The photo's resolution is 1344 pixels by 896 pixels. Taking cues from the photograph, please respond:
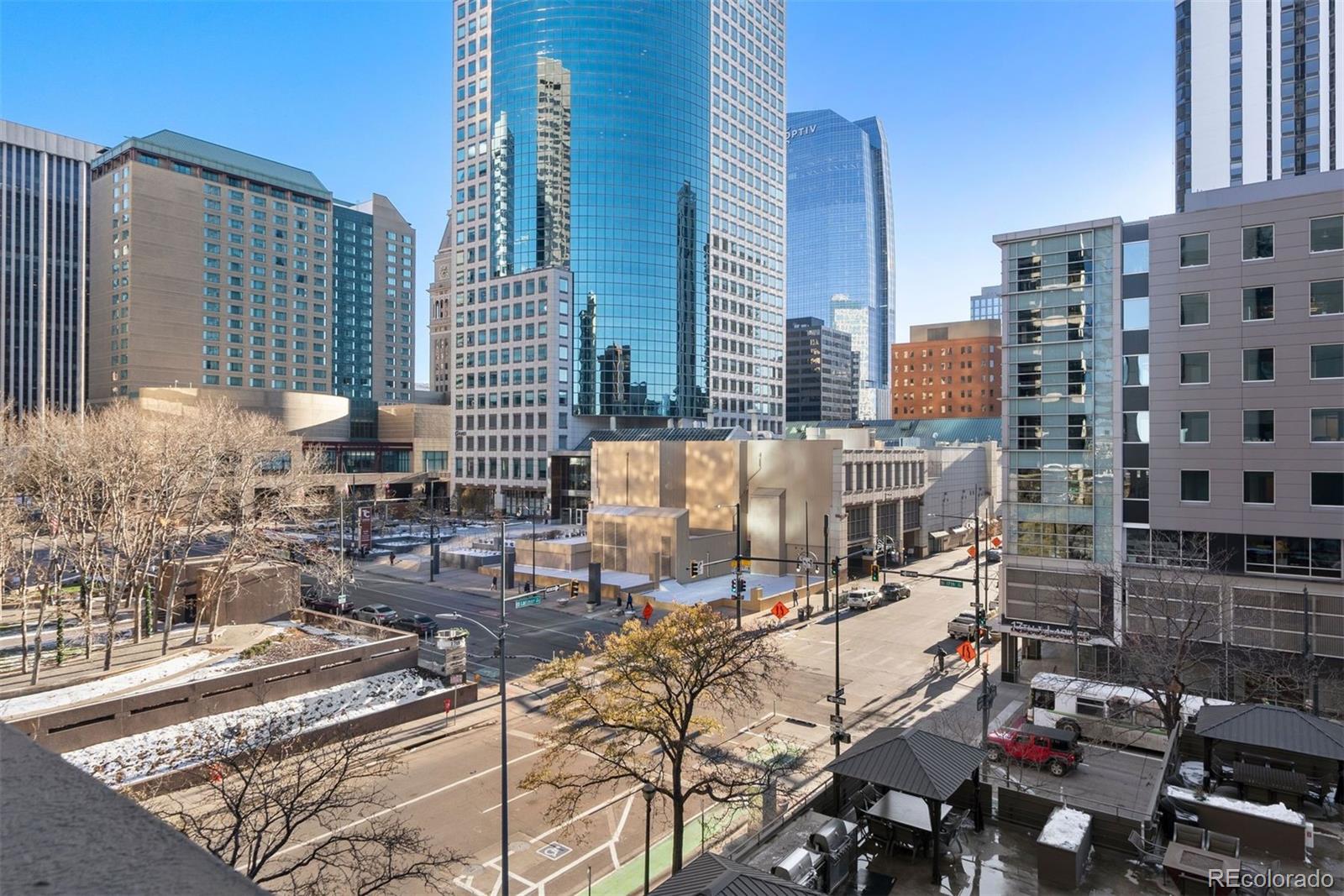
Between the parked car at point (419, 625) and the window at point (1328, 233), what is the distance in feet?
154

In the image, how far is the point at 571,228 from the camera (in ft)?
356

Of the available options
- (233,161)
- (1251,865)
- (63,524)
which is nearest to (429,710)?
(63,524)

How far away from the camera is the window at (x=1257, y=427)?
31.1 meters

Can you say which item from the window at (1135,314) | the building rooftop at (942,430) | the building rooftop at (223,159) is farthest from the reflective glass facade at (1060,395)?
the building rooftop at (223,159)

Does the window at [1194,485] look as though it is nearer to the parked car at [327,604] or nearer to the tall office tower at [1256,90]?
the parked car at [327,604]

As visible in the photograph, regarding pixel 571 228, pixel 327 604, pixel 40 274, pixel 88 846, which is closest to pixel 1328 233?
pixel 88 846

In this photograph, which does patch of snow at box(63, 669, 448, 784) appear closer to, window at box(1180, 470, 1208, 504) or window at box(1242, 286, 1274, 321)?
window at box(1180, 470, 1208, 504)

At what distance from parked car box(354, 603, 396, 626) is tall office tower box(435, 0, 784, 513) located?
2188 inches

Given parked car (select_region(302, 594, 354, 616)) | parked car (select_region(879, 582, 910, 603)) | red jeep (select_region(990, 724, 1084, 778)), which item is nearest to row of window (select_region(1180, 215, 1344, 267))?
red jeep (select_region(990, 724, 1084, 778))

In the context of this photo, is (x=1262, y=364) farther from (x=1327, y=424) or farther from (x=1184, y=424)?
(x=1184, y=424)

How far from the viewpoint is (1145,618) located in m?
32.3

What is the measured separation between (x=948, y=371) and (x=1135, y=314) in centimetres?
14578

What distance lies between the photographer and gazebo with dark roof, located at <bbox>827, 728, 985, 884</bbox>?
15.2m

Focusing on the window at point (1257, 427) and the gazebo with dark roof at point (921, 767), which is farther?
the window at point (1257, 427)
